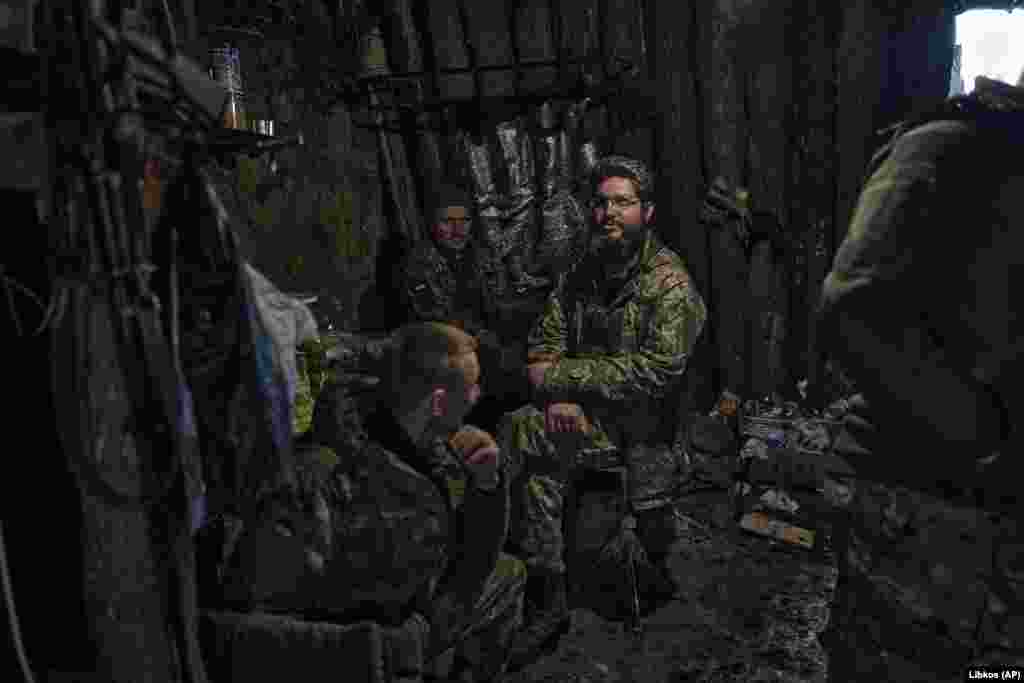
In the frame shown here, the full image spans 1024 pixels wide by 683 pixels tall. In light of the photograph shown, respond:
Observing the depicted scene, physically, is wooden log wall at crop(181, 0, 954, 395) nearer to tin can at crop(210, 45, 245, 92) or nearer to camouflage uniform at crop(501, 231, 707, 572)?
tin can at crop(210, 45, 245, 92)

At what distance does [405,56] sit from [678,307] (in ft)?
13.2

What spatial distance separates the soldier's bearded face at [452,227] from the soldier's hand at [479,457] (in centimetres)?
337

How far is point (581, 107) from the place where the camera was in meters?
6.75

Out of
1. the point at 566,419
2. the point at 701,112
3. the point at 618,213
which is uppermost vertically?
the point at 701,112

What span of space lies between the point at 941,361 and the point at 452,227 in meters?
5.12

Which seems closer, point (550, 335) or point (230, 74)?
point (230, 74)

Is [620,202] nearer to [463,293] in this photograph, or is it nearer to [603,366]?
[603,366]

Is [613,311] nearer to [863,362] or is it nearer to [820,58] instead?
[863,362]

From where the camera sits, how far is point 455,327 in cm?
442

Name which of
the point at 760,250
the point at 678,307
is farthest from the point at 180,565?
the point at 760,250

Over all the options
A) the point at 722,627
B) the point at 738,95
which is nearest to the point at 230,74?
the point at 738,95

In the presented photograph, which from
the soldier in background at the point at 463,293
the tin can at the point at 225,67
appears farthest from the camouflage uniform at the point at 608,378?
the tin can at the point at 225,67

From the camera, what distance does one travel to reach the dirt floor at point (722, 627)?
3863mm

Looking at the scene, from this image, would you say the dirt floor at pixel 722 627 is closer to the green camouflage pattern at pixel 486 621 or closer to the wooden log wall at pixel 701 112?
the green camouflage pattern at pixel 486 621
